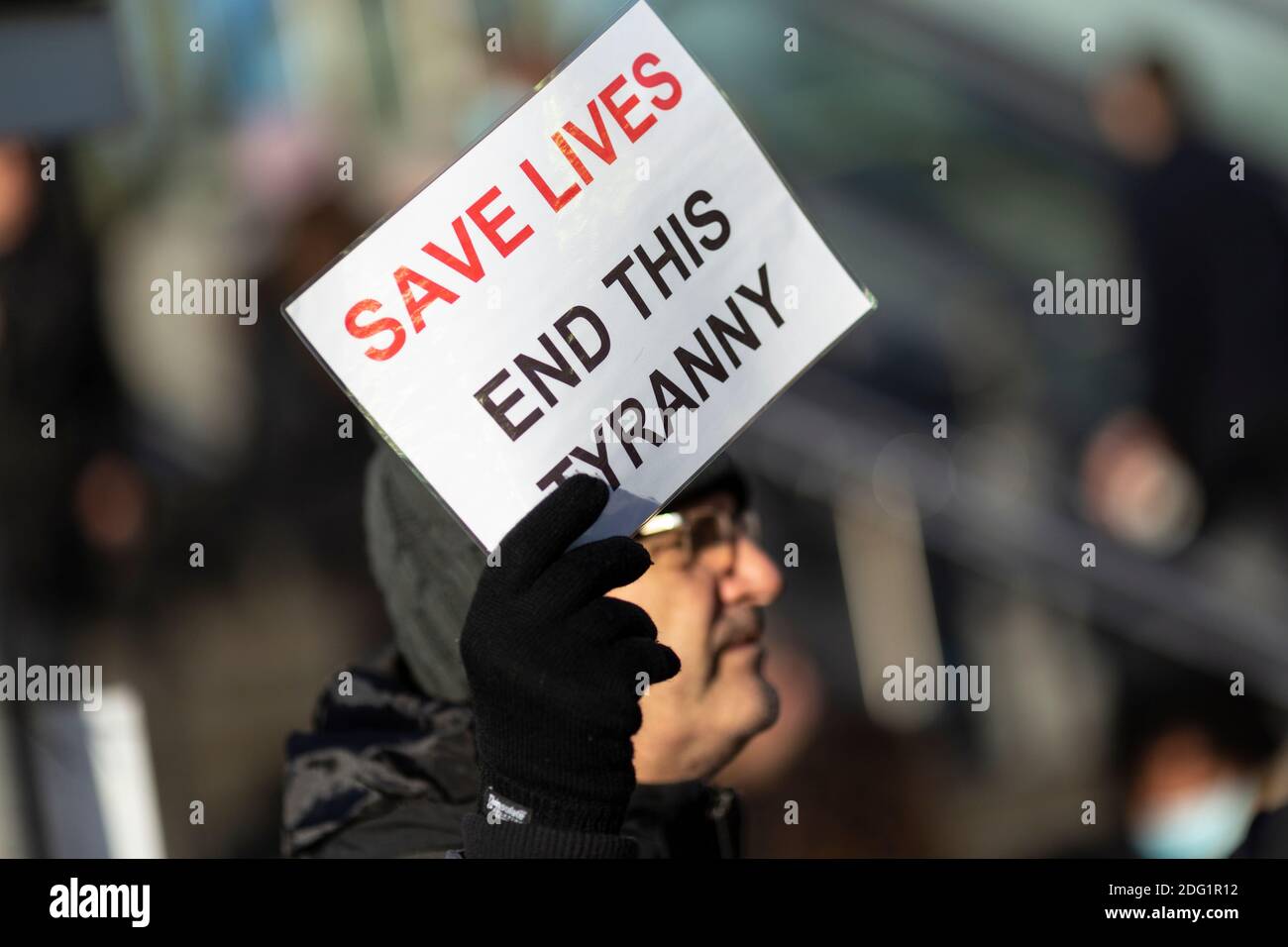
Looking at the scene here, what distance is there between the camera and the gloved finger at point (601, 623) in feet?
5.99

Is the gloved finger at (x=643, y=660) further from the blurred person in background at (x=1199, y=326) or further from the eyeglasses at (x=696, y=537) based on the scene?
the blurred person in background at (x=1199, y=326)

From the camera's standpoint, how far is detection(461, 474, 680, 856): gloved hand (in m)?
1.82

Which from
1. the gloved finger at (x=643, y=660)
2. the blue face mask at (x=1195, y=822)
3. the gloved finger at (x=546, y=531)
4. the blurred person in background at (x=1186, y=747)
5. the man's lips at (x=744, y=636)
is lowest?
the blue face mask at (x=1195, y=822)

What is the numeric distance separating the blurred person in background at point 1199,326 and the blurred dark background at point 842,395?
13 mm

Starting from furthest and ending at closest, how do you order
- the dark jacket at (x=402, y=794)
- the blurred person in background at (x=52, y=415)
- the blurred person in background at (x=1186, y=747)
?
the blurred person in background at (x=1186, y=747), the blurred person in background at (x=52, y=415), the dark jacket at (x=402, y=794)

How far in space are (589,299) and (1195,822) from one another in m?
3.02

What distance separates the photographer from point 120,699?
4.61 meters

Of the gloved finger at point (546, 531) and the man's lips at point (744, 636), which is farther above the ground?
the gloved finger at point (546, 531)

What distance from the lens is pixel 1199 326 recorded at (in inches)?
193

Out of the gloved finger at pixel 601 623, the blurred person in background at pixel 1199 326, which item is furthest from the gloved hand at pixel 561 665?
the blurred person in background at pixel 1199 326

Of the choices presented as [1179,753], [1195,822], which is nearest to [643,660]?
[1195,822]

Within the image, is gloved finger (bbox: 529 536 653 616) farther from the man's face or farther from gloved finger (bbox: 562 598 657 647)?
the man's face
